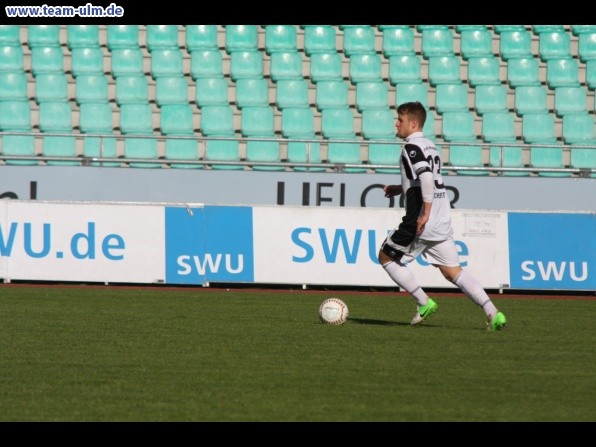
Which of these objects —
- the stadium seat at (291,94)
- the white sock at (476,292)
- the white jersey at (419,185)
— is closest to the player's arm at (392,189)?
the white jersey at (419,185)

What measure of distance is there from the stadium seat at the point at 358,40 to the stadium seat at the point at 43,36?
5.89 meters

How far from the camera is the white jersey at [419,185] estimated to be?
1055 cm

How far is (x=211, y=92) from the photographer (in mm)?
22531

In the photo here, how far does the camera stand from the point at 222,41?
2348 centimetres

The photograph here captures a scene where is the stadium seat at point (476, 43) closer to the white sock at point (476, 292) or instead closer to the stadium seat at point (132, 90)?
the stadium seat at point (132, 90)

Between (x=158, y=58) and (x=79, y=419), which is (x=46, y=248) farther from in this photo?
(x=79, y=419)

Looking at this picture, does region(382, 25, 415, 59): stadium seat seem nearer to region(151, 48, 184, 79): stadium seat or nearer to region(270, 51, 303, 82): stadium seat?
region(270, 51, 303, 82): stadium seat

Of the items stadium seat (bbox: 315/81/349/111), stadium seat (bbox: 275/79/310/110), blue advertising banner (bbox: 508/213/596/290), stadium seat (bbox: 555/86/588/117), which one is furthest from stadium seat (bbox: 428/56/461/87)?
blue advertising banner (bbox: 508/213/596/290)

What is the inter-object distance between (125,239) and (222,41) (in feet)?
25.1

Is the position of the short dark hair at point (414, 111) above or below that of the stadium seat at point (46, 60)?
below

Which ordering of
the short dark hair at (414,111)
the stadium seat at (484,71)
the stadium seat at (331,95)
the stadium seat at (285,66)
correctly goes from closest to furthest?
1. the short dark hair at (414,111)
2. the stadium seat at (331,95)
3. the stadium seat at (285,66)
4. the stadium seat at (484,71)

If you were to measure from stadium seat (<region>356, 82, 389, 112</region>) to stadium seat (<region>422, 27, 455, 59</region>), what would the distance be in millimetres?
1308

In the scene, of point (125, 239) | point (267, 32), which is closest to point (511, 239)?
point (125, 239)

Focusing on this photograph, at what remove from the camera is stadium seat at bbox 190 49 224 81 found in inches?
902
